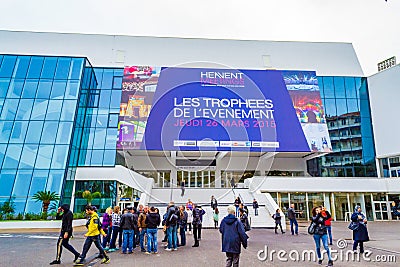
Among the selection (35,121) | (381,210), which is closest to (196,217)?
(35,121)

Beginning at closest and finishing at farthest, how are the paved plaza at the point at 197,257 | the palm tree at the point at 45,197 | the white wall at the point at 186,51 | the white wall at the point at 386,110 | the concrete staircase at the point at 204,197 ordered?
1. the paved plaza at the point at 197,257
2. the palm tree at the point at 45,197
3. the concrete staircase at the point at 204,197
4. the white wall at the point at 386,110
5. the white wall at the point at 186,51

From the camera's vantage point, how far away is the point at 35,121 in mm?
24125

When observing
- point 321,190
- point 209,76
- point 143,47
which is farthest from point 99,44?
point 321,190

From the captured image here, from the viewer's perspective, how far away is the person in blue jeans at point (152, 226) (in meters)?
8.97

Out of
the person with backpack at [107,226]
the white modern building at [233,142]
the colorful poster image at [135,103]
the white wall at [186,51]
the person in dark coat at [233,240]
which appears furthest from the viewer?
the white wall at [186,51]

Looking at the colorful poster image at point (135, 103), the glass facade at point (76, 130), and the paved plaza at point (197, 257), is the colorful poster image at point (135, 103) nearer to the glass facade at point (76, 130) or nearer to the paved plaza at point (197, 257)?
the glass facade at point (76, 130)

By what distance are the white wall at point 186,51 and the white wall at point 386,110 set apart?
3.78m

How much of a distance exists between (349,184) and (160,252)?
23.1 meters

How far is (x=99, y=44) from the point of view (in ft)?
118

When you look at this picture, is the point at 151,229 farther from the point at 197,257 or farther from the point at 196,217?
the point at 196,217

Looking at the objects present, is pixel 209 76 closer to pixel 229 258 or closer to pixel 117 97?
pixel 117 97

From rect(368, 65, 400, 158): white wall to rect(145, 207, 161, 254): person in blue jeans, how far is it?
98.7ft

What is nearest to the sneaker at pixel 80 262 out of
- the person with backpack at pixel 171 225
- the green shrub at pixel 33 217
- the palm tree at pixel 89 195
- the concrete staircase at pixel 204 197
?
the person with backpack at pixel 171 225

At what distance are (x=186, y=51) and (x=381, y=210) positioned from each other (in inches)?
1015
